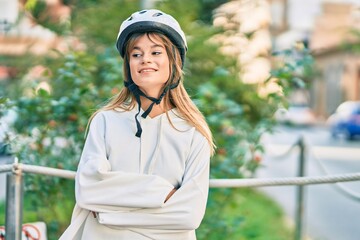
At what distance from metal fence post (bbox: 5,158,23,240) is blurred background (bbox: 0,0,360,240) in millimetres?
737

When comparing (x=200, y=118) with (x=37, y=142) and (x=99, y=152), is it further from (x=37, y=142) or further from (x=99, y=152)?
(x=37, y=142)

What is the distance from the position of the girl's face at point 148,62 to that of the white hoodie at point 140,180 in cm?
14

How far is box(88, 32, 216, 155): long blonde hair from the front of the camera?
2525mm

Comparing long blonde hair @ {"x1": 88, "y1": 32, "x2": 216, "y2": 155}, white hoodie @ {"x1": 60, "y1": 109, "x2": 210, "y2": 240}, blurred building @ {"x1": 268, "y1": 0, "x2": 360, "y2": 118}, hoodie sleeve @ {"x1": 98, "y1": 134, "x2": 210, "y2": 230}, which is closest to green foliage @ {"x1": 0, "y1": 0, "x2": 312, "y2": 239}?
long blonde hair @ {"x1": 88, "y1": 32, "x2": 216, "y2": 155}

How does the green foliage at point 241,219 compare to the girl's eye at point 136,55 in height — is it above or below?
below

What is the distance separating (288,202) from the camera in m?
9.62

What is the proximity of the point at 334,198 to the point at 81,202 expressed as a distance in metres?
8.38

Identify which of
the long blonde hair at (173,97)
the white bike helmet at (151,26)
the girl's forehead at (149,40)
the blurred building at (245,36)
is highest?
the blurred building at (245,36)

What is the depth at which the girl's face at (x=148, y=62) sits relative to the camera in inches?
98.2

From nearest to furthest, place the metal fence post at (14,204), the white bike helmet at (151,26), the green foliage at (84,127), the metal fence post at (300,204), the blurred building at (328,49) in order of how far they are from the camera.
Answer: the white bike helmet at (151,26) < the metal fence post at (14,204) < the green foliage at (84,127) < the metal fence post at (300,204) < the blurred building at (328,49)

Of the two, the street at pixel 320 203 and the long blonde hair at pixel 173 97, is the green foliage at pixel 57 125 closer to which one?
the street at pixel 320 203

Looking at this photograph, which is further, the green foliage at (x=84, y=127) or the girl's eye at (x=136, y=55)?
the green foliage at (x=84, y=127)

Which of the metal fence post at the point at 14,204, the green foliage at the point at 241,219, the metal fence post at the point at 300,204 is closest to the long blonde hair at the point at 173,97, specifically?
the metal fence post at the point at 14,204

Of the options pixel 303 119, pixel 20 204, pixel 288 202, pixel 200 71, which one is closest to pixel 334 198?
pixel 288 202
